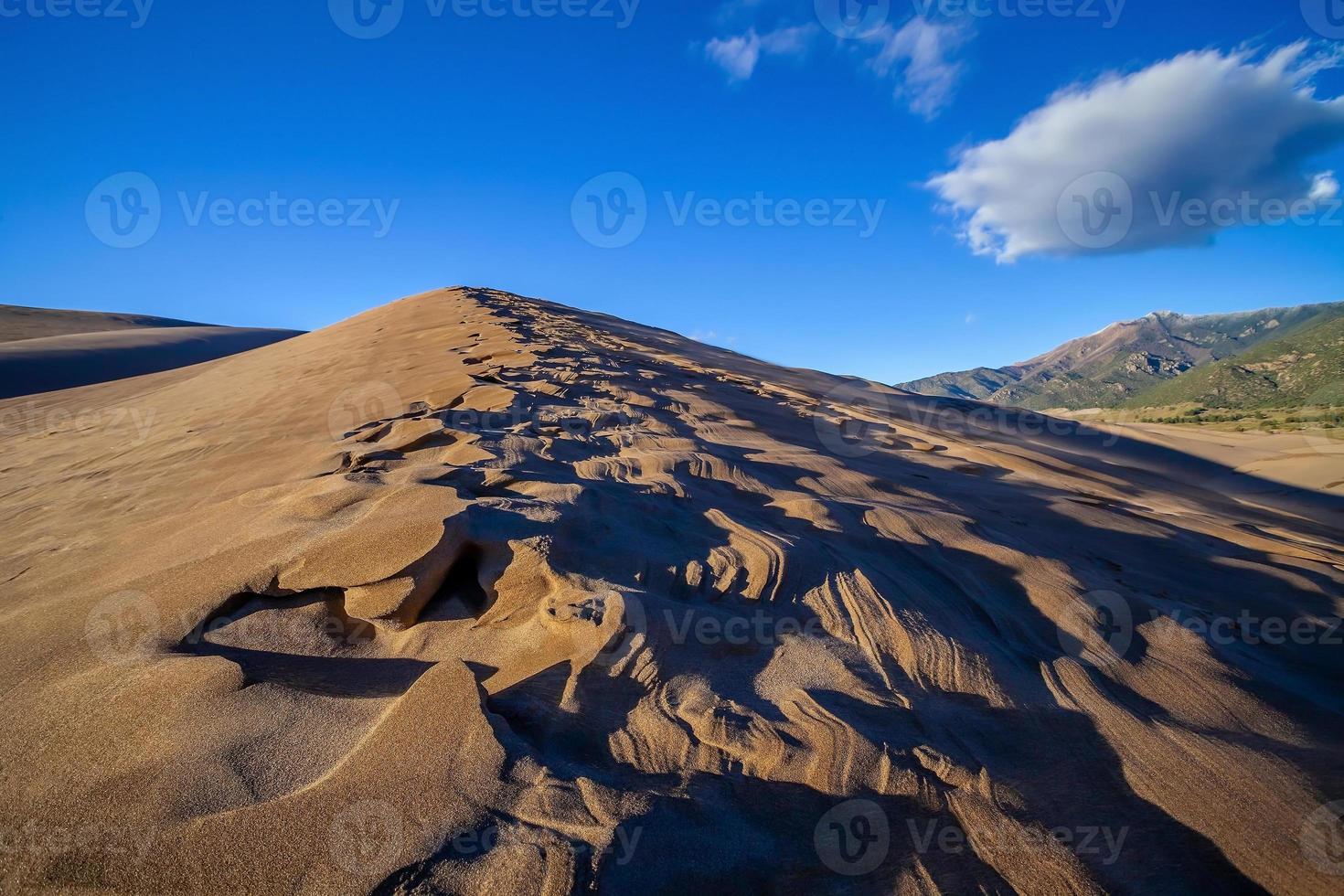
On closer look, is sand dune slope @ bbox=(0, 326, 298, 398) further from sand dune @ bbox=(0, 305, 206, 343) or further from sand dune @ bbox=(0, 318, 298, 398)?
sand dune @ bbox=(0, 305, 206, 343)

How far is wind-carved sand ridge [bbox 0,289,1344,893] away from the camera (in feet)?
5.07

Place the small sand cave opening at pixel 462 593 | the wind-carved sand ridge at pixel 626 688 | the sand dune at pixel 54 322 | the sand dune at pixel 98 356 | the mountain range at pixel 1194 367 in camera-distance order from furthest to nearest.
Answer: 1. the mountain range at pixel 1194 367
2. the sand dune at pixel 54 322
3. the sand dune at pixel 98 356
4. the small sand cave opening at pixel 462 593
5. the wind-carved sand ridge at pixel 626 688

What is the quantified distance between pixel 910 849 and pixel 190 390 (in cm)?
1448

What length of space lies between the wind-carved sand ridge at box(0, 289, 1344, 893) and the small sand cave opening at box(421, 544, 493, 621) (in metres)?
0.02

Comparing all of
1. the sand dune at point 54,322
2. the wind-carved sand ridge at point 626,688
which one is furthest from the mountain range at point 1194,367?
the sand dune at point 54,322

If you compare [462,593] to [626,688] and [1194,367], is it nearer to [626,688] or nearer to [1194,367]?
[626,688]

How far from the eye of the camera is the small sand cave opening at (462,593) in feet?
8.31

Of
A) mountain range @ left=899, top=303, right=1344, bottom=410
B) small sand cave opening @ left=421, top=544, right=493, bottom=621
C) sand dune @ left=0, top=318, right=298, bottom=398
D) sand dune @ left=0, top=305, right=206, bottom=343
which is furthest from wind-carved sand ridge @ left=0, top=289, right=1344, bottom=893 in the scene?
sand dune @ left=0, top=305, right=206, bottom=343

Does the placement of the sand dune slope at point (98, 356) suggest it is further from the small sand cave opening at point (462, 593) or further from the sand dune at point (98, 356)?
the small sand cave opening at point (462, 593)

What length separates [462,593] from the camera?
2.64 m

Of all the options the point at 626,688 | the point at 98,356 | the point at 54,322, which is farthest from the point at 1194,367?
the point at 54,322

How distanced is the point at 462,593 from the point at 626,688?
0.98 meters

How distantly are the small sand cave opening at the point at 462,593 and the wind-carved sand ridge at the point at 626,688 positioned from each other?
0.05 ft

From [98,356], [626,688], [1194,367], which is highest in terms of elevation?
[1194,367]
